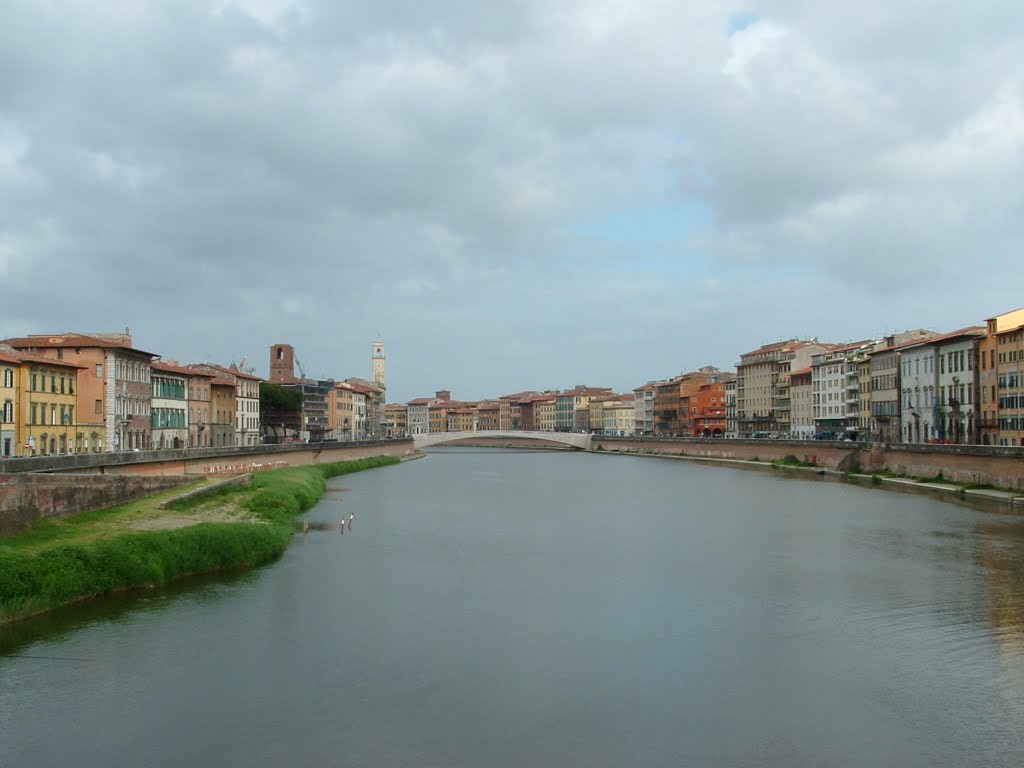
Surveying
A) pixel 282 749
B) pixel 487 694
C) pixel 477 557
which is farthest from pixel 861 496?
pixel 282 749

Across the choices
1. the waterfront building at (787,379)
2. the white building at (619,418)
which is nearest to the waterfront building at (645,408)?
the white building at (619,418)

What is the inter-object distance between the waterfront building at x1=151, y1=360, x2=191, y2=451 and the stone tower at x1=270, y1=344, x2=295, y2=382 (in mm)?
40647

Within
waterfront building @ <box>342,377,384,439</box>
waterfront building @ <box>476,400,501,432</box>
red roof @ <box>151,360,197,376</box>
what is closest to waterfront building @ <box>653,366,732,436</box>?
waterfront building @ <box>342,377,384,439</box>

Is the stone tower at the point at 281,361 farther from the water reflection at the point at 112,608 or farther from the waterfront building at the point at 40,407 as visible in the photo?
the water reflection at the point at 112,608

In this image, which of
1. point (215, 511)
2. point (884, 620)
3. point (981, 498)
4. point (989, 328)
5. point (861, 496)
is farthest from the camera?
point (989, 328)

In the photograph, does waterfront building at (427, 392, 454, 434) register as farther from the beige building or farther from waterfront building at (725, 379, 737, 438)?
the beige building

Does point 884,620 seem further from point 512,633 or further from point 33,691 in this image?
point 33,691

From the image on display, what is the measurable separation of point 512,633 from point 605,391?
424 feet

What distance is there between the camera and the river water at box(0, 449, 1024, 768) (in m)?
10.9

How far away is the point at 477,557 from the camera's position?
2281 cm

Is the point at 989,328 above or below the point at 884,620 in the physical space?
above

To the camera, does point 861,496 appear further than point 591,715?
Yes

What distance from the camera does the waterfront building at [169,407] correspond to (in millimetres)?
48625

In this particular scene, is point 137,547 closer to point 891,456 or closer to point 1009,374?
point 1009,374
